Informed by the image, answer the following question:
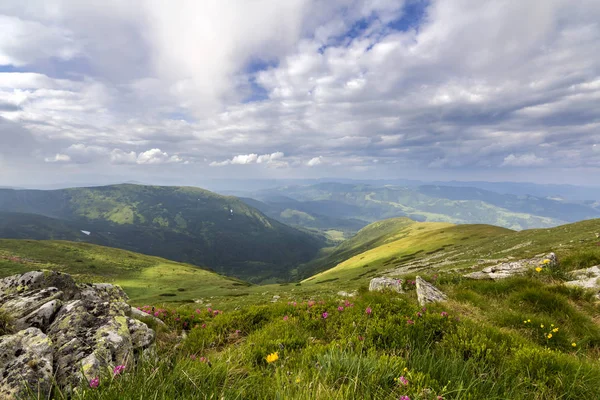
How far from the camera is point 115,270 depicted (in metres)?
105

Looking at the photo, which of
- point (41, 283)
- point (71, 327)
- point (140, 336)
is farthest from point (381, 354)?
point (41, 283)

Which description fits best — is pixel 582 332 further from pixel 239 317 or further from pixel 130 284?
pixel 130 284

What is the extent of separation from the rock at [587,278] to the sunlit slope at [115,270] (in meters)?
67.7

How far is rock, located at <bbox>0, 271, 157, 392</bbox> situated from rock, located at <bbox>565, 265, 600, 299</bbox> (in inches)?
581

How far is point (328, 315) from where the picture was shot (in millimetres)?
8102

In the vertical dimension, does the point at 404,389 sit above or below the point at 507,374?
above

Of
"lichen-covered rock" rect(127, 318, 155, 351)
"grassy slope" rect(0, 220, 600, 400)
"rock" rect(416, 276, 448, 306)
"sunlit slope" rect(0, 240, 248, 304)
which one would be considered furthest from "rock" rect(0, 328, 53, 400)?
"sunlit slope" rect(0, 240, 248, 304)

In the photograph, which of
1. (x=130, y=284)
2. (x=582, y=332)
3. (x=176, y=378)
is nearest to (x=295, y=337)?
(x=176, y=378)

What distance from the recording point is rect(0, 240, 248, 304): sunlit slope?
76794mm

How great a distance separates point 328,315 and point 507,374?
4596 mm

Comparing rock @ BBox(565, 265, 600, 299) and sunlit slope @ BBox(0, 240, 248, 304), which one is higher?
rock @ BBox(565, 265, 600, 299)

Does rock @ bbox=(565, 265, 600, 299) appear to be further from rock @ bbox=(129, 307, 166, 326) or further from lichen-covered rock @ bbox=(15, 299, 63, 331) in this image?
lichen-covered rock @ bbox=(15, 299, 63, 331)

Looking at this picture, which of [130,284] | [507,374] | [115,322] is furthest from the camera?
[130,284]

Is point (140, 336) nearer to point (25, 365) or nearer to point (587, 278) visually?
point (25, 365)
